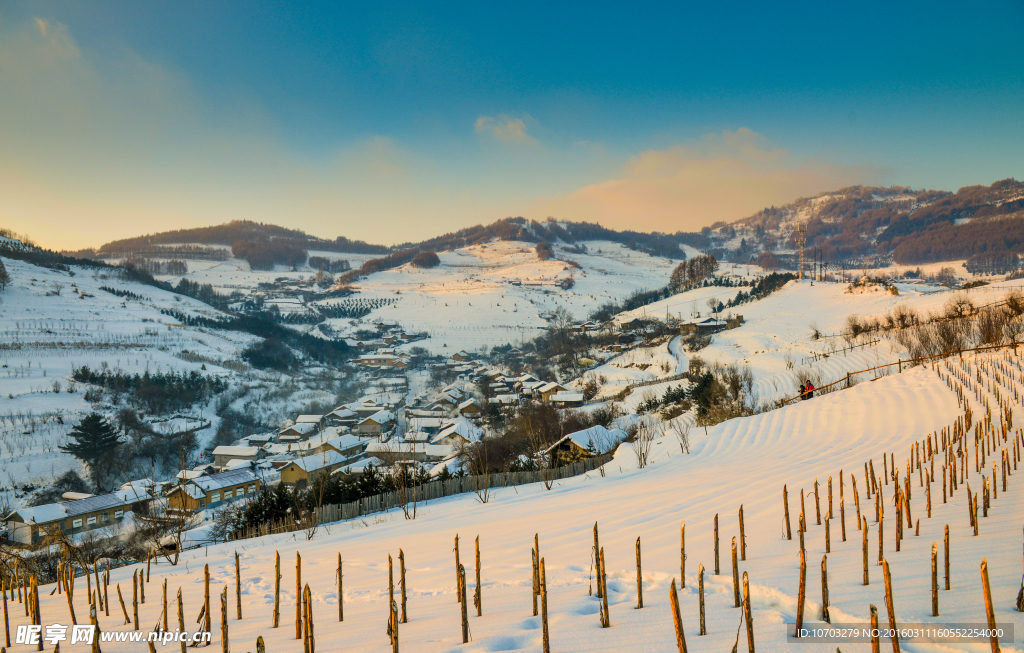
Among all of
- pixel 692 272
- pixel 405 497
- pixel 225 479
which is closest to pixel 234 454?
pixel 225 479

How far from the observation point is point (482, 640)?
339 cm

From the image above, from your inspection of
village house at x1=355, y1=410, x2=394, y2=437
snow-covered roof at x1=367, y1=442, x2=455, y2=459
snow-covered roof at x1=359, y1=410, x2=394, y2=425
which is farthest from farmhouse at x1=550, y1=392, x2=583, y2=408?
snow-covered roof at x1=359, y1=410, x2=394, y2=425

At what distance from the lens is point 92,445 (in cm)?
3525

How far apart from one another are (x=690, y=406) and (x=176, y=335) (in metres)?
77.8

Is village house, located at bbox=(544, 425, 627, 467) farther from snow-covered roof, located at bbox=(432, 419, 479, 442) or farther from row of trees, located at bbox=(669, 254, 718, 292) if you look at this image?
row of trees, located at bbox=(669, 254, 718, 292)

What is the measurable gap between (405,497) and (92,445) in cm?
3636

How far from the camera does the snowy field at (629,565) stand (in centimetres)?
332

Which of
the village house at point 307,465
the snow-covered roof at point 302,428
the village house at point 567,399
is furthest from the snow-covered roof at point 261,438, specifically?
the village house at point 567,399

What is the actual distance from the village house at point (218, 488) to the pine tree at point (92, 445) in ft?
33.5

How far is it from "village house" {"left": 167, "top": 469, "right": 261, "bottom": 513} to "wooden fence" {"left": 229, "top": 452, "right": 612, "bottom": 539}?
18964 mm

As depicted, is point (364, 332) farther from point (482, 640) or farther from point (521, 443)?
point (482, 640)

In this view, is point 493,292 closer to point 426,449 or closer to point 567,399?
point 567,399

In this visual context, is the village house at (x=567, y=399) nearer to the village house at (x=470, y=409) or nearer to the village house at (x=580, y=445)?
the village house at (x=470, y=409)

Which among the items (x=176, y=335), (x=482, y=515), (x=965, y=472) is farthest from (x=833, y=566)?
(x=176, y=335)
